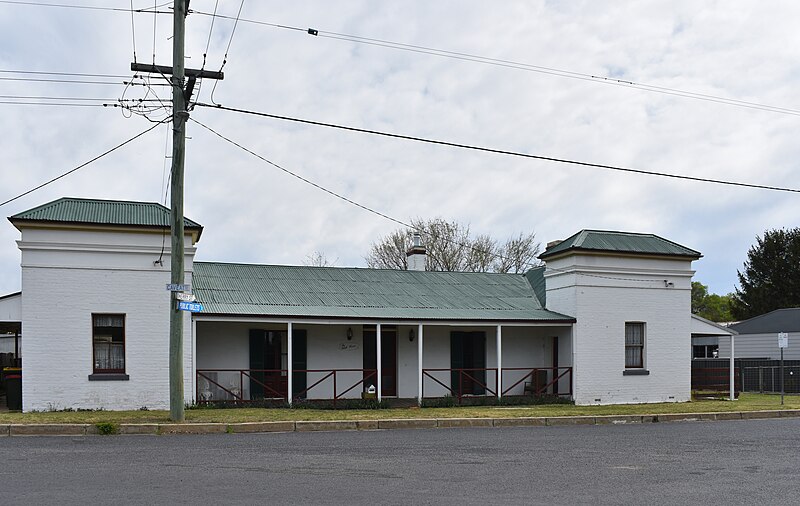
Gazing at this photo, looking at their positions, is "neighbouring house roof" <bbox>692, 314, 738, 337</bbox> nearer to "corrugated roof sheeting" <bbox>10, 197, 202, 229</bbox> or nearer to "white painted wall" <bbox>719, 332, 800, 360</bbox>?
"white painted wall" <bbox>719, 332, 800, 360</bbox>

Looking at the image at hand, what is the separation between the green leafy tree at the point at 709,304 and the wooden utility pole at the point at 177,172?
2549 inches

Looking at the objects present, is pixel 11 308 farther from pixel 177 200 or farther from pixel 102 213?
pixel 177 200

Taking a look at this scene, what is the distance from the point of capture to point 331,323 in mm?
20734

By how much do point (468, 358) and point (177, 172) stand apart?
1126cm

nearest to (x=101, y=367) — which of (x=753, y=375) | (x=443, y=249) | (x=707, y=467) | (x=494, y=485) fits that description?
(x=494, y=485)

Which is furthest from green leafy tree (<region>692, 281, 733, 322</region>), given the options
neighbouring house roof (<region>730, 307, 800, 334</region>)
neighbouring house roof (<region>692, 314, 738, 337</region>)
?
neighbouring house roof (<region>692, 314, 738, 337</region>)

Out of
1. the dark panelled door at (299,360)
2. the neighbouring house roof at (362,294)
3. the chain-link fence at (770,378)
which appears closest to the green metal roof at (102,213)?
the neighbouring house roof at (362,294)

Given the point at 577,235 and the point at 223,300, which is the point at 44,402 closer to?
the point at 223,300

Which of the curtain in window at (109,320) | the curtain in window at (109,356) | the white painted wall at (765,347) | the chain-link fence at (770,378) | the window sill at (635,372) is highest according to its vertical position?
the curtain in window at (109,320)

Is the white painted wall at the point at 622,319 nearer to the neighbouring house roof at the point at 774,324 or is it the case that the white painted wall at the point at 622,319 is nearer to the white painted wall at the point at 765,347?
the white painted wall at the point at 765,347

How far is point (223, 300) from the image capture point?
20.8 m

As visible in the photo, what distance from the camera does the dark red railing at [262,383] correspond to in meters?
20.2

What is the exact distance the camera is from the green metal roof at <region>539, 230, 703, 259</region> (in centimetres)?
2262

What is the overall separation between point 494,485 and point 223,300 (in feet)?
41.0
